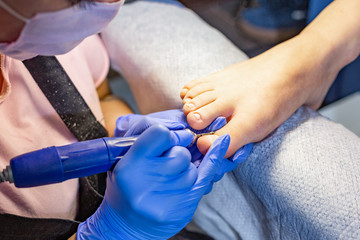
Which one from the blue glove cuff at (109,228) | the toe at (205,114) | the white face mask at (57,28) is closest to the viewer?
the white face mask at (57,28)

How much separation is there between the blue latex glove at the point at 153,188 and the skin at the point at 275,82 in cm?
8

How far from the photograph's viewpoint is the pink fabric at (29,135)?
0.78m

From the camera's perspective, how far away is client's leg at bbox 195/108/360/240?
77cm

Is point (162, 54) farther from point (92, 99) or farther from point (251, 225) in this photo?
point (251, 225)

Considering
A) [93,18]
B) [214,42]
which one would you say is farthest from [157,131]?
[214,42]

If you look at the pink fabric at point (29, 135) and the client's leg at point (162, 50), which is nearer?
the pink fabric at point (29, 135)

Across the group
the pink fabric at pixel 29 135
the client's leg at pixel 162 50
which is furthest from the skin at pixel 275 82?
the pink fabric at pixel 29 135

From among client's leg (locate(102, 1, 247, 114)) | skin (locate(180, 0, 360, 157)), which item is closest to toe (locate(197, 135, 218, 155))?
skin (locate(180, 0, 360, 157))

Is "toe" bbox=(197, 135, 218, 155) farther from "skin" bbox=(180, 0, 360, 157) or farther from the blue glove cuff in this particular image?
the blue glove cuff

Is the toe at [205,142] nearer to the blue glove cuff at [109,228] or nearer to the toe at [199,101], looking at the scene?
the toe at [199,101]

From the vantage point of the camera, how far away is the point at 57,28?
23.6 inches

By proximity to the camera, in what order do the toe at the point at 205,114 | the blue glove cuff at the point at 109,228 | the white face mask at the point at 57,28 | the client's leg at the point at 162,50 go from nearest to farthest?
1. the white face mask at the point at 57,28
2. the blue glove cuff at the point at 109,228
3. the toe at the point at 205,114
4. the client's leg at the point at 162,50

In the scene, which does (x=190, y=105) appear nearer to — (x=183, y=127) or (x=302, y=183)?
(x=183, y=127)

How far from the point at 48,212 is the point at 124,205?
0.85ft
